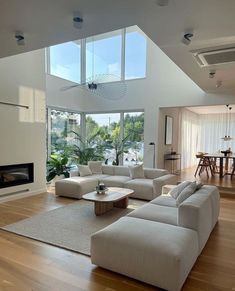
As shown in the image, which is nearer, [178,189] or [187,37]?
[187,37]

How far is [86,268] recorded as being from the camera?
8.42ft

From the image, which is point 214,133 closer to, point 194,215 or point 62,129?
point 62,129

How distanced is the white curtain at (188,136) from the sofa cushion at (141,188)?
4706 millimetres

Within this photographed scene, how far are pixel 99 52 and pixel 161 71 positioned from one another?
2.54 m

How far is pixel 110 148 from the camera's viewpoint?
27.3 ft

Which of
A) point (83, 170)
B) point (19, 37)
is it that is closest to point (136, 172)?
point (83, 170)

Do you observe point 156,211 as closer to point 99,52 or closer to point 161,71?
point 161,71

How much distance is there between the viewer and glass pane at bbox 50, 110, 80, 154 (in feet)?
24.0

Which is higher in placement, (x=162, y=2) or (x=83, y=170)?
(x=162, y=2)

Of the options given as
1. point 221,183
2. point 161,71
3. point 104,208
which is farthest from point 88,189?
point 161,71

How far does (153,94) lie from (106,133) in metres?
→ 2.21

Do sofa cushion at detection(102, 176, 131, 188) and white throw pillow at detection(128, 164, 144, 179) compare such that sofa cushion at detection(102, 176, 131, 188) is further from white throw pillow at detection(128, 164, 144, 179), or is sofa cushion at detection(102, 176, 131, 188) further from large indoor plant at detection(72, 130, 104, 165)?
large indoor plant at detection(72, 130, 104, 165)

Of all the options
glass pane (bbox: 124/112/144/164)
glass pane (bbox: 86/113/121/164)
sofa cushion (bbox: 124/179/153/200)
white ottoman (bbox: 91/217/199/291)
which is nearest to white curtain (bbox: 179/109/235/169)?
glass pane (bbox: 124/112/144/164)

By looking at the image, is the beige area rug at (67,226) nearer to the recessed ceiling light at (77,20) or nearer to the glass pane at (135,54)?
the recessed ceiling light at (77,20)
